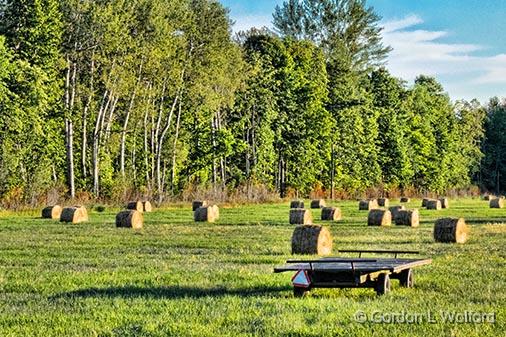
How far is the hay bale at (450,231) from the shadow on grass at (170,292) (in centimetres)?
1103

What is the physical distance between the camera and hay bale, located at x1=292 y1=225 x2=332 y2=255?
1938 centimetres

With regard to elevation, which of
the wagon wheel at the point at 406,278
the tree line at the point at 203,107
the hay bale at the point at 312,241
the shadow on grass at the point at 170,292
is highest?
the tree line at the point at 203,107

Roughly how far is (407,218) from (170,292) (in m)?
21.6

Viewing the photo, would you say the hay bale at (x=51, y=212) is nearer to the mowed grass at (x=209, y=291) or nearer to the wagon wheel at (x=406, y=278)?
the mowed grass at (x=209, y=291)

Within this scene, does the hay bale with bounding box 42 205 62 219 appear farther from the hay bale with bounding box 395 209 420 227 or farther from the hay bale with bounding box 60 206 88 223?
the hay bale with bounding box 395 209 420 227

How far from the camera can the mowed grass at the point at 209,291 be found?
1033cm

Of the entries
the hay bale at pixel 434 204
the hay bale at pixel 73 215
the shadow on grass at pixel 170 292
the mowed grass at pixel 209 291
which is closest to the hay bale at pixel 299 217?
the hay bale at pixel 73 215

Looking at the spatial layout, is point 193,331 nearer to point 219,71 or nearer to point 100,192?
point 100,192

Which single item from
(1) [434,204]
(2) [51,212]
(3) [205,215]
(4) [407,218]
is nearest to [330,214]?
(4) [407,218]

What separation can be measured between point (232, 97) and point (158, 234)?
39.6 m

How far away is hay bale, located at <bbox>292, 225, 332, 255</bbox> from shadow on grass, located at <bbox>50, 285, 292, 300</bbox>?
18.1ft

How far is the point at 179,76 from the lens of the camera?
60.3 m

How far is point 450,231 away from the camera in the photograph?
934 inches
